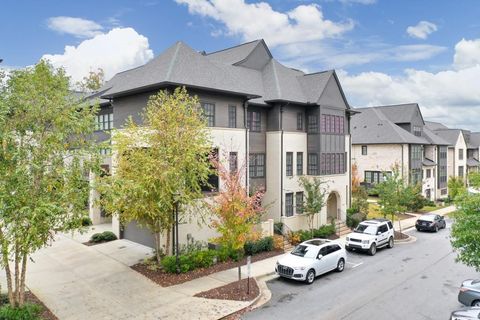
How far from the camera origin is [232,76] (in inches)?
1021

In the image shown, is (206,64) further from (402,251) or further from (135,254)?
(402,251)

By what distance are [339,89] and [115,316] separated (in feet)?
80.5

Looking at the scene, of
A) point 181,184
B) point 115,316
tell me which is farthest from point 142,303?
point 181,184

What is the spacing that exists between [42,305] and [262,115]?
61.5ft

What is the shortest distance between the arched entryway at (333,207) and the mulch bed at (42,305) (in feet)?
76.7

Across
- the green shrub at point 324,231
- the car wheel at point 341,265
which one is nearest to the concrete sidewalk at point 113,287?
the car wheel at point 341,265

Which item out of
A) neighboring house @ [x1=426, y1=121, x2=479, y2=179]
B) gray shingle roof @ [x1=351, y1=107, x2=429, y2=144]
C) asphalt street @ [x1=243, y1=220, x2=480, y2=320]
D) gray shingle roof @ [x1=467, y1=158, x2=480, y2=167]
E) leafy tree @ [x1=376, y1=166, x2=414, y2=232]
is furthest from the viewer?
gray shingle roof @ [x1=467, y1=158, x2=480, y2=167]

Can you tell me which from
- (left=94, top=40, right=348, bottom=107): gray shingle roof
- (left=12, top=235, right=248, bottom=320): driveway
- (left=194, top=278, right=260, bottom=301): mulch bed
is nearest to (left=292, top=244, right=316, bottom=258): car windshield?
(left=194, top=278, right=260, bottom=301): mulch bed

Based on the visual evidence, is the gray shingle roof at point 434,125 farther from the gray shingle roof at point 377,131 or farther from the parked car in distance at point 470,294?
the parked car in distance at point 470,294

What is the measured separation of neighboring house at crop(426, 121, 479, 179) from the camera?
61325mm

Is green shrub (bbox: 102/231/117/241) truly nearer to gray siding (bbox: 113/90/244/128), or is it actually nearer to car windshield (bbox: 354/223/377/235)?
gray siding (bbox: 113/90/244/128)

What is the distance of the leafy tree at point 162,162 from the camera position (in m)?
16.8

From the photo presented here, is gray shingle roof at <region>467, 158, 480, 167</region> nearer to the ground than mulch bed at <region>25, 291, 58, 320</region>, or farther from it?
farther from it

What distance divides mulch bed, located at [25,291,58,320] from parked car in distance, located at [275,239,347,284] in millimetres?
10433
